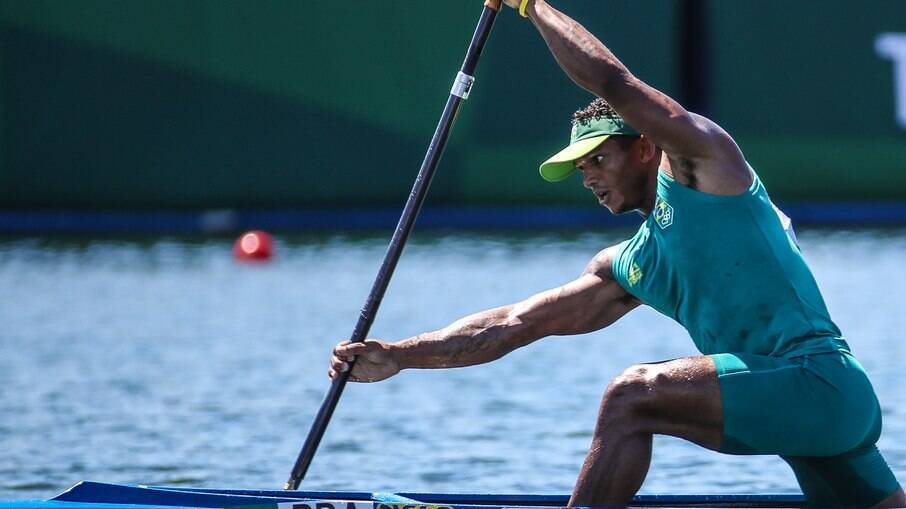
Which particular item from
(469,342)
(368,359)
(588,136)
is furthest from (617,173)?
(368,359)

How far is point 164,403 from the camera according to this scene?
10.6 m

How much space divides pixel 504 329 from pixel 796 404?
1208 millimetres

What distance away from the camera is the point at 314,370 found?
38.7 ft

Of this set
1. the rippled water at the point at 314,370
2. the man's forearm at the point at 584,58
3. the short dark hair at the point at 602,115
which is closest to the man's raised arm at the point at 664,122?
the man's forearm at the point at 584,58

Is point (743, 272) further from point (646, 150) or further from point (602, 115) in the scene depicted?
point (602, 115)

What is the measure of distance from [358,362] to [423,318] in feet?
24.4

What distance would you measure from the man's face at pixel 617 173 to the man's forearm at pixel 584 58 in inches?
9.0

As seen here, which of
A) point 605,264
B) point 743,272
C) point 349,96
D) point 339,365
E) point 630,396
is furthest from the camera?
point 349,96

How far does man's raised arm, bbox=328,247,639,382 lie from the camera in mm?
5961

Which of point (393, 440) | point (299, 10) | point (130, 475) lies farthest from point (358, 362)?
point (299, 10)

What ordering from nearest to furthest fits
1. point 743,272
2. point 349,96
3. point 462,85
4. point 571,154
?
point 743,272 → point 571,154 → point 462,85 → point 349,96

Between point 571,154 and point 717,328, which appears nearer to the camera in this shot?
point 717,328

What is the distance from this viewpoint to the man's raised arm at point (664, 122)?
5164 millimetres

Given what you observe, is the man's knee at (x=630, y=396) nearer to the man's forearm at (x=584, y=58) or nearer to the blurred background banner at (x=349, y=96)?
the man's forearm at (x=584, y=58)
